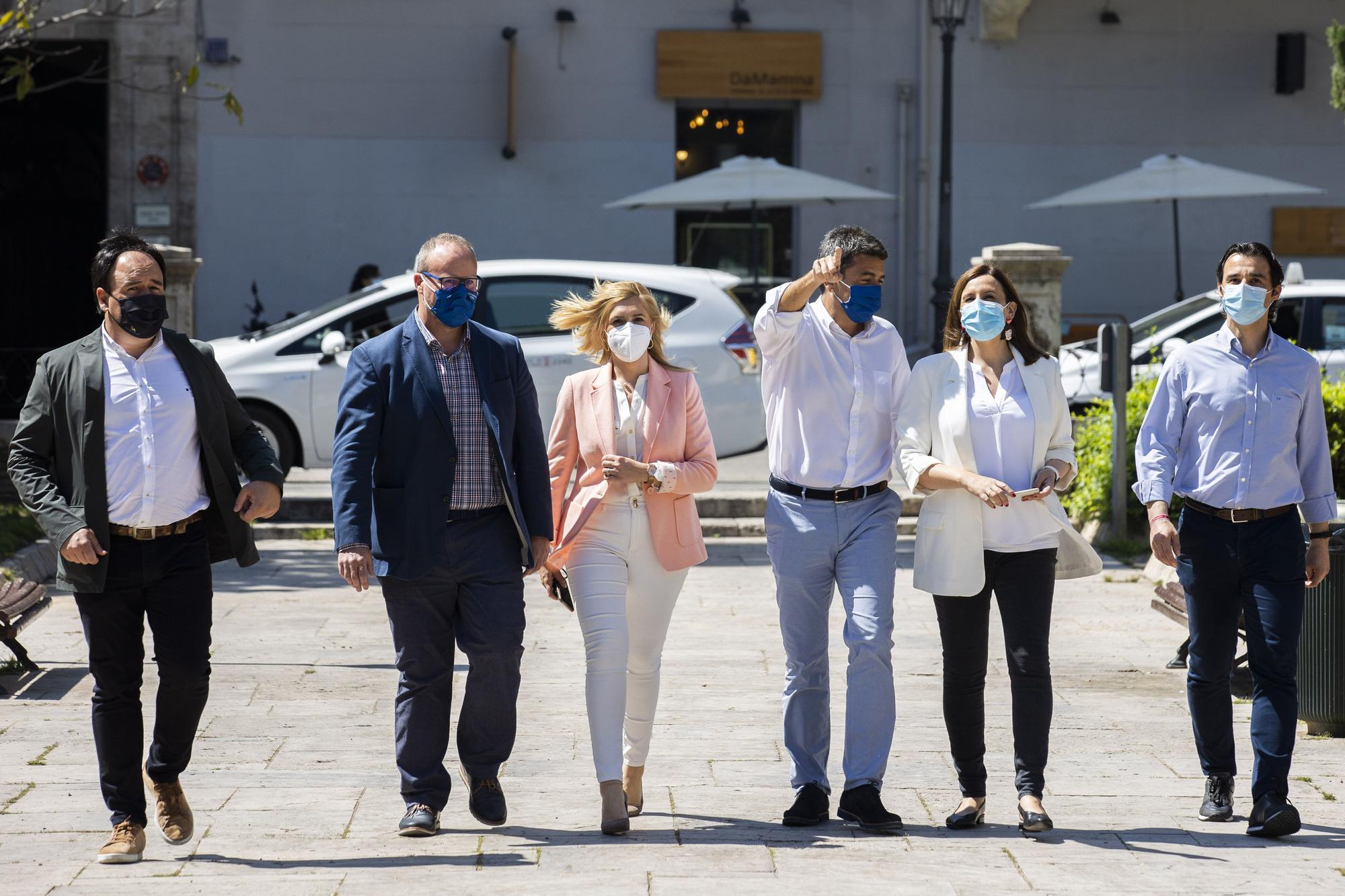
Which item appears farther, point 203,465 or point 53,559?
point 53,559

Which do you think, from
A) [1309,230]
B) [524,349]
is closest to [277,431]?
[524,349]

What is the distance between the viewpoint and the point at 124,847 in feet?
16.0

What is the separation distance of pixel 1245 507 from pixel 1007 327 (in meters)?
0.89

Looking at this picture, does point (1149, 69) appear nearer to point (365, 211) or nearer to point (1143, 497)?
point (365, 211)

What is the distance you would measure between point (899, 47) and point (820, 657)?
15.4 metres

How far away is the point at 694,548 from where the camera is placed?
539 centimetres

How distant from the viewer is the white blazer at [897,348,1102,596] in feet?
17.1

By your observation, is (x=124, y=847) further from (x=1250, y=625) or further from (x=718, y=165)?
(x=718, y=165)

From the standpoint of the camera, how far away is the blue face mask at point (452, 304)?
17.1ft

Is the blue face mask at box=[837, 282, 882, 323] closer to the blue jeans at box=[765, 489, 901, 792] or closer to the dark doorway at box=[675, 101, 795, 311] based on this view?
the blue jeans at box=[765, 489, 901, 792]

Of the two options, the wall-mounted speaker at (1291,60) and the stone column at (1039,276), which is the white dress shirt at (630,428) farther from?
the wall-mounted speaker at (1291,60)

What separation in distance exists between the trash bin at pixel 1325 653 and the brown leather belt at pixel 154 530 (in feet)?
12.5

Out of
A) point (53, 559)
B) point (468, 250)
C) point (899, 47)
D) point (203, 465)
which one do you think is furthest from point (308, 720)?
point (899, 47)

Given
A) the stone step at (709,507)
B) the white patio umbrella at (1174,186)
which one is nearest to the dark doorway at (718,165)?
the white patio umbrella at (1174,186)
